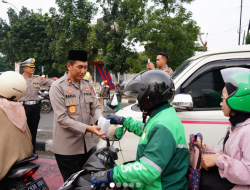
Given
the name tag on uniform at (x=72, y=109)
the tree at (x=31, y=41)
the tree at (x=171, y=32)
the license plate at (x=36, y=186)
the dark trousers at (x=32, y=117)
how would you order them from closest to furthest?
the license plate at (x=36, y=186), the name tag on uniform at (x=72, y=109), the dark trousers at (x=32, y=117), the tree at (x=171, y=32), the tree at (x=31, y=41)

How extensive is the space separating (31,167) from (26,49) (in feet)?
82.7

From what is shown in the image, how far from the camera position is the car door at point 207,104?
2398 mm

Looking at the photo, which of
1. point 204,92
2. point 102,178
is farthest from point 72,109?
point 204,92

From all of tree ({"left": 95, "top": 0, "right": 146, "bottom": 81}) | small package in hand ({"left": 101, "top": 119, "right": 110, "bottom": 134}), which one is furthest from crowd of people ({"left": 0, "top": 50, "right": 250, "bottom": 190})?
tree ({"left": 95, "top": 0, "right": 146, "bottom": 81})

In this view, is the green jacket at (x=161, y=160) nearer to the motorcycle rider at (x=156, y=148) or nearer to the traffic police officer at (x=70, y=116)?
the motorcycle rider at (x=156, y=148)

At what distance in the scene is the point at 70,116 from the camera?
2.27 m

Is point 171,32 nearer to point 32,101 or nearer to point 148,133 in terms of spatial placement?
point 32,101

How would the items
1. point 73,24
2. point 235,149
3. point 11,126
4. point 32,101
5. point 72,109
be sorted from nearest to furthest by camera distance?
point 235,149 < point 11,126 < point 72,109 < point 32,101 < point 73,24

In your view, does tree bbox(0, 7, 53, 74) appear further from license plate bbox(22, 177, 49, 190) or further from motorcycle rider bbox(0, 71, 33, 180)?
license plate bbox(22, 177, 49, 190)

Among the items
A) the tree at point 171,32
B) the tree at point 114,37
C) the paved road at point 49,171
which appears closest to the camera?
the paved road at point 49,171

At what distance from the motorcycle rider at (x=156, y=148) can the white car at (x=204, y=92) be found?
973mm

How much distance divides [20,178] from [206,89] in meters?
2.52

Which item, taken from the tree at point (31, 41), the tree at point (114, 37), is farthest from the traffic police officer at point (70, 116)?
the tree at point (31, 41)

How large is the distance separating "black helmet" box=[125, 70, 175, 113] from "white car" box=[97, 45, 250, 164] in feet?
3.06
